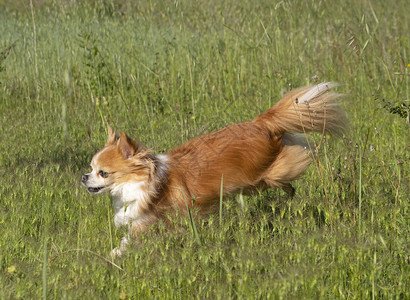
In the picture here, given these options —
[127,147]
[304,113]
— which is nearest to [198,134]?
[304,113]

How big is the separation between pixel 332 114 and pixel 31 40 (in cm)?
479

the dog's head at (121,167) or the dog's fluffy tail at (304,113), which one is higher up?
the dog's fluffy tail at (304,113)

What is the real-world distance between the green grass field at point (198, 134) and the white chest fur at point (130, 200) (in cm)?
11

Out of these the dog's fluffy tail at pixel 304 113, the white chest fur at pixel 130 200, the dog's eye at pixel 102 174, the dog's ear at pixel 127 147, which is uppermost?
the dog's fluffy tail at pixel 304 113

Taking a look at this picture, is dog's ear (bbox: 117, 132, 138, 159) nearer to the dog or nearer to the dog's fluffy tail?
the dog

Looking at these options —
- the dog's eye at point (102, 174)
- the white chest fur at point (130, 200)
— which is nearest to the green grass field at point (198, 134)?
the white chest fur at point (130, 200)

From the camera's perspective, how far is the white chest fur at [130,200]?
3.49m

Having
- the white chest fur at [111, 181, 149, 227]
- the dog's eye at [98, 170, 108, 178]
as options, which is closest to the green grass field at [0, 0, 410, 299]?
the white chest fur at [111, 181, 149, 227]

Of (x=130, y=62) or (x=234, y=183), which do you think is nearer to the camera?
(x=234, y=183)

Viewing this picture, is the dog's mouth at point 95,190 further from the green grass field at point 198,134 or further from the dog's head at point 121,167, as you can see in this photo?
the green grass field at point 198,134

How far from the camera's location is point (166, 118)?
234 inches

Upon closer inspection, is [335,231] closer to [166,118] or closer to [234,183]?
[234,183]

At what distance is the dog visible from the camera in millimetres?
3527

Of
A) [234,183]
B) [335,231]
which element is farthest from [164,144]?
[335,231]
